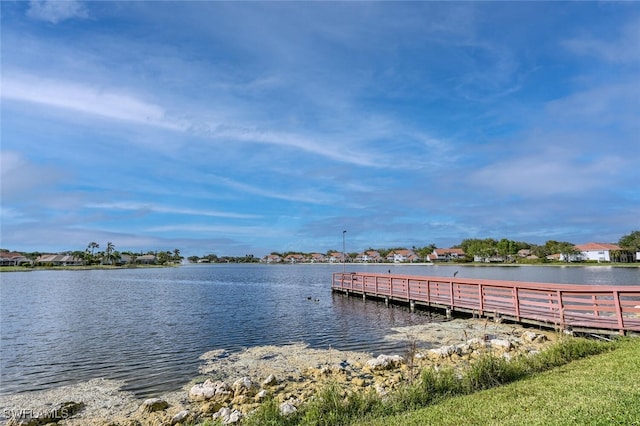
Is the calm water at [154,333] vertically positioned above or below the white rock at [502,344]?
below

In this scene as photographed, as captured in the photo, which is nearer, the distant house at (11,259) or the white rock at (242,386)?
the white rock at (242,386)

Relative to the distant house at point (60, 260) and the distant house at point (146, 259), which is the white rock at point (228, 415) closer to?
the distant house at point (60, 260)

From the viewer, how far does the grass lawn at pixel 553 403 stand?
531 centimetres

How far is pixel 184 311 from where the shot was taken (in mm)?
27000

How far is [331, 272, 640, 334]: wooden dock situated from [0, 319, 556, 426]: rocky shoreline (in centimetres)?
123

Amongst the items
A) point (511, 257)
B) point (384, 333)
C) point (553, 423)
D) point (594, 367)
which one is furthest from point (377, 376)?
point (511, 257)

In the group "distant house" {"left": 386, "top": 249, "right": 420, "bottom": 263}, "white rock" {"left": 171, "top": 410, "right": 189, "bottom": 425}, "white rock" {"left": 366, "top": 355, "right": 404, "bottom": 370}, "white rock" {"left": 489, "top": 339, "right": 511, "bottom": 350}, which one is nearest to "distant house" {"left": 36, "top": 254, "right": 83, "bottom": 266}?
"distant house" {"left": 386, "top": 249, "right": 420, "bottom": 263}

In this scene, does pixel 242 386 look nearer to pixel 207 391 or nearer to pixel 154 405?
pixel 207 391

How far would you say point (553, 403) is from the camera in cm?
591

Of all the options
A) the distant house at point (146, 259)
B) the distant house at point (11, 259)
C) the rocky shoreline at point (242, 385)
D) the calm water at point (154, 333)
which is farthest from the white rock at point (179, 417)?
the distant house at point (146, 259)

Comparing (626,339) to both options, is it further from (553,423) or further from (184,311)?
(184,311)

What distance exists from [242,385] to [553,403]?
7.26 meters

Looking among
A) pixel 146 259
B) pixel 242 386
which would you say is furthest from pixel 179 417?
pixel 146 259

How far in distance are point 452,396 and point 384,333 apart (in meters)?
11.1
